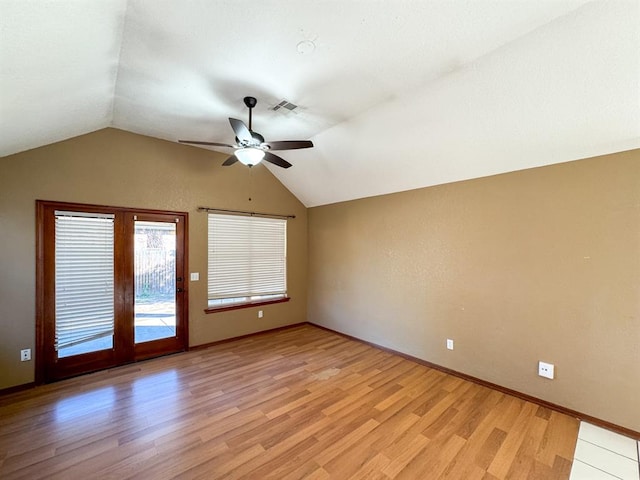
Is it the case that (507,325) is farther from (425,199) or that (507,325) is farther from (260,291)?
(260,291)

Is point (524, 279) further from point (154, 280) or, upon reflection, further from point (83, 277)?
point (83, 277)

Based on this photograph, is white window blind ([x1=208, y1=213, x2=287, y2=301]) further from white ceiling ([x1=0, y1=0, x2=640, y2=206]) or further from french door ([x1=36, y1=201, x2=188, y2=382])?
white ceiling ([x1=0, y1=0, x2=640, y2=206])

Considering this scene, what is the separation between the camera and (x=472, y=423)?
92.2 inches

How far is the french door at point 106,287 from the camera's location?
3.02 metres

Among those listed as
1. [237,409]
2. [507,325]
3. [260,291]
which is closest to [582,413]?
[507,325]

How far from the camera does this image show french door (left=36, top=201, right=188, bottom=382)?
302 cm

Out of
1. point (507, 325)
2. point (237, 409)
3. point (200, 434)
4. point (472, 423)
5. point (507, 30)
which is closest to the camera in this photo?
point (507, 30)

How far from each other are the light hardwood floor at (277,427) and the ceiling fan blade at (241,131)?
255cm

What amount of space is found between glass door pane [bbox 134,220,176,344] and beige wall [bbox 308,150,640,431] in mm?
3007

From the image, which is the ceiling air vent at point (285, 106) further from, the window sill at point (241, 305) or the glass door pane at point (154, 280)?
the window sill at point (241, 305)

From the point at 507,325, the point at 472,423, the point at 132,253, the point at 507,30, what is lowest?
the point at 472,423

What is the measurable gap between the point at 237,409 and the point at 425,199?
130 inches

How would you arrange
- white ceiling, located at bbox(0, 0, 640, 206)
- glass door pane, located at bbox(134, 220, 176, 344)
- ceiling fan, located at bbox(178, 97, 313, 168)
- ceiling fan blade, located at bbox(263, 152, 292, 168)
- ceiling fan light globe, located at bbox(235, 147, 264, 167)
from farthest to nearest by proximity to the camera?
glass door pane, located at bbox(134, 220, 176, 344), ceiling fan blade, located at bbox(263, 152, 292, 168), ceiling fan light globe, located at bbox(235, 147, 264, 167), ceiling fan, located at bbox(178, 97, 313, 168), white ceiling, located at bbox(0, 0, 640, 206)

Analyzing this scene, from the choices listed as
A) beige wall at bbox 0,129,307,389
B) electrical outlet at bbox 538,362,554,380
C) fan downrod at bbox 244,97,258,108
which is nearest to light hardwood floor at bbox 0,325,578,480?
electrical outlet at bbox 538,362,554,380
